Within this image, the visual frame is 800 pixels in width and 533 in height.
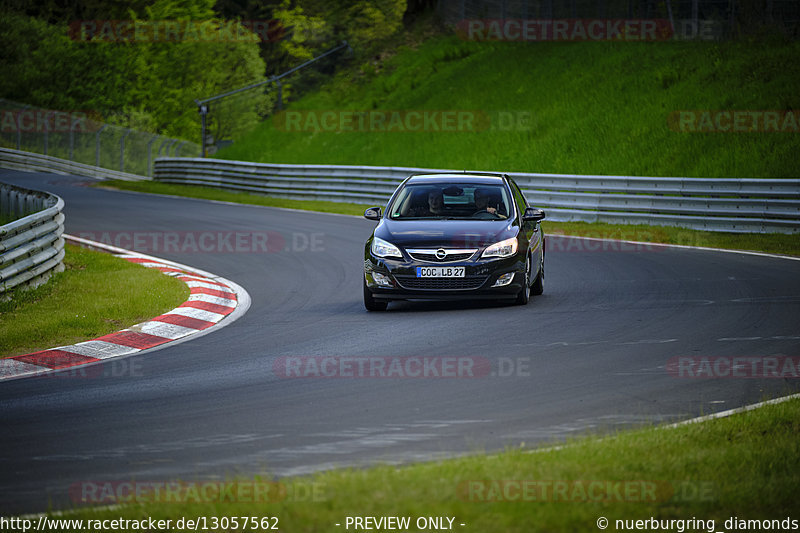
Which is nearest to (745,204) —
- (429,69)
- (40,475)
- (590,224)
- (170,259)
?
(590,224)

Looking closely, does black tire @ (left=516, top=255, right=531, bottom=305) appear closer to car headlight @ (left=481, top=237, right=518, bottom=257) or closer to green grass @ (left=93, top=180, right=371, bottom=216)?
car headlight @ (left=481, top=237, right=518, bottom=257)

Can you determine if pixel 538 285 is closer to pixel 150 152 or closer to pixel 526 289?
pixel 526 289

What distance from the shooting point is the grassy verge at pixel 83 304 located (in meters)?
11.0

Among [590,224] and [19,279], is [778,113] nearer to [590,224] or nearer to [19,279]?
[590,224]

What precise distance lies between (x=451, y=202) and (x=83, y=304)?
15.4 ft

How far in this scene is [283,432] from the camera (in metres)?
6.91

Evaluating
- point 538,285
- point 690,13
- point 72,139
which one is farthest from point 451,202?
point 72,139

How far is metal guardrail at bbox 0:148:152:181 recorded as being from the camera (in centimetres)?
5206

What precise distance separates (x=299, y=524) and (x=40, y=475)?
2047mm

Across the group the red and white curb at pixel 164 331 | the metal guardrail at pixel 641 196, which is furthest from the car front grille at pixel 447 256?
the metal guardrail at pixel 641 196

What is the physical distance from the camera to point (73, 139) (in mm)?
55000

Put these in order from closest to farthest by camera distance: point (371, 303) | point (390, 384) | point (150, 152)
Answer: point (390, 384), point (371, 303), point (150, 152)

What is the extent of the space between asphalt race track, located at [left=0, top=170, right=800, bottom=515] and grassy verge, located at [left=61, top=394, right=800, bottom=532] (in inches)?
23.3

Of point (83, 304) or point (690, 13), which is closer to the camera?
point (83, 304)
